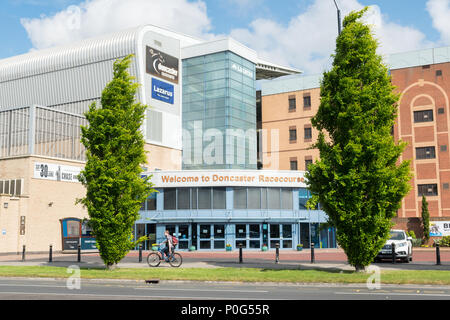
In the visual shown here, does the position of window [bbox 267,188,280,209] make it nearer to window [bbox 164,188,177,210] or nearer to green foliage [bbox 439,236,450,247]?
window [bbox 164,188,177,210]

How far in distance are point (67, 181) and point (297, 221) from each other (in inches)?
777

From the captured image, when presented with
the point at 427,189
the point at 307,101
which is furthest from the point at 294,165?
the point at 427,189

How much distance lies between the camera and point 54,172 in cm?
3869

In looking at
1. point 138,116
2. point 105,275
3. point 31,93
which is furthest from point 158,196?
Result: point 31,93

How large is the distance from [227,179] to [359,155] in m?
23.1

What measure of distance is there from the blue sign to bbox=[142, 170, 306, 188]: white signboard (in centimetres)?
1454

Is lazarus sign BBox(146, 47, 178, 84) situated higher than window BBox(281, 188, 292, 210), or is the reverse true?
lazarus sign BBox(146, 47, 178, 84)

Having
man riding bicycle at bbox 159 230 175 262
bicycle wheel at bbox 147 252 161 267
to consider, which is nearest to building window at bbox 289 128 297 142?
man riding bicycle at bbox 159 230 175 262

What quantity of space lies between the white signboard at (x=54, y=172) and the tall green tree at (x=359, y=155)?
2585 centimetres

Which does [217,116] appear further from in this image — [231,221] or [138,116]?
[138,116]

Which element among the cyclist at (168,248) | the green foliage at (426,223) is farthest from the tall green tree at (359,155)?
the green foliage at (426,223)

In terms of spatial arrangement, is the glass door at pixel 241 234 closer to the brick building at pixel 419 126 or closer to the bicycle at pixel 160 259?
the bicycle at pixel 160 259

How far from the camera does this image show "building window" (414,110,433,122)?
53500mm

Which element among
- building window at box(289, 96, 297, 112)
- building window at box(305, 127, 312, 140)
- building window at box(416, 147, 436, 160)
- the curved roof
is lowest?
building window at box(416, 147, 436, 160)
